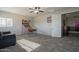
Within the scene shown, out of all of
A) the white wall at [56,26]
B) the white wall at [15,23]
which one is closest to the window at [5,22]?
the white wall at [15,23]

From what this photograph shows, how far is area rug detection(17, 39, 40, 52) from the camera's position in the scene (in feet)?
9.04

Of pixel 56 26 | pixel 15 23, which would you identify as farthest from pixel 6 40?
pixel 56 26

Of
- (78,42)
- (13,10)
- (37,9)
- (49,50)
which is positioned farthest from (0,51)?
(78,42)

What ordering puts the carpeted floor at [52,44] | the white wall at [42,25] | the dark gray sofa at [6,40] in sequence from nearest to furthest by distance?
the carpeted floor at [52,44] < the dark gray sofa at [6,40] < the white wall at [42,25]


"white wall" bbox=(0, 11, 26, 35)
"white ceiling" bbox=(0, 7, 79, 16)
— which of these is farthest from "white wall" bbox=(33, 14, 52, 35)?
"white wall" bbox=(0, 11, 26, 35)

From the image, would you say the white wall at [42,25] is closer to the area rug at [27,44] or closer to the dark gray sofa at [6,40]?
the area rug at [27,44]

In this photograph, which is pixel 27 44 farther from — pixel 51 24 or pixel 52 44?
pixel 51 24

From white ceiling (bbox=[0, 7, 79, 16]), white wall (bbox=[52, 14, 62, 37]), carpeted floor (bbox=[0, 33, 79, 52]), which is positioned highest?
white ceiling (bbox=[0, 7, 79, 16])

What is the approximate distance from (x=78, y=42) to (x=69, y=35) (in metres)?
0.33

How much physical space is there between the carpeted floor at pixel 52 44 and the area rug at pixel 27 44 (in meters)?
0.07

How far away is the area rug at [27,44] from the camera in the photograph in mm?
2755

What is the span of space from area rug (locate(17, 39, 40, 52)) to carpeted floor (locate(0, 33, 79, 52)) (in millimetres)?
72

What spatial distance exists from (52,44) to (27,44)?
72 centimetres

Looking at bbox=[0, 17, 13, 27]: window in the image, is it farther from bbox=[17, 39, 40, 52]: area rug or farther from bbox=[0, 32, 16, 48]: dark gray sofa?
bbox=[17, 39, 40, 52]: area rug
